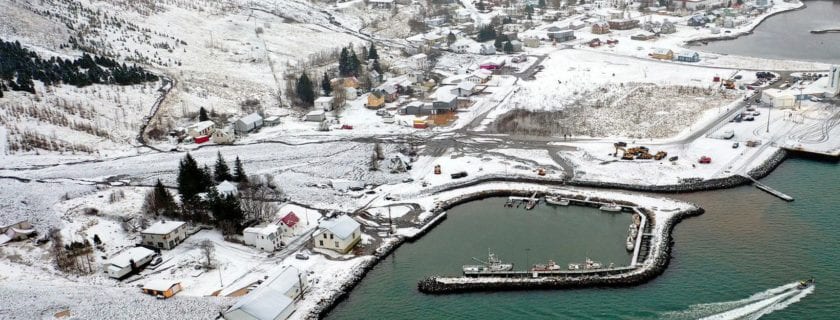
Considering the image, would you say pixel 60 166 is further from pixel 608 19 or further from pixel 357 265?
pixel 608 19

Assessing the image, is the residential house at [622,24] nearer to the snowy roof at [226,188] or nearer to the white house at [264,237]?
the snowy roof at [226,188]

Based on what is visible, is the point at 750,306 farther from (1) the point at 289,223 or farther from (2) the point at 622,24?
(2) the point at 622,24

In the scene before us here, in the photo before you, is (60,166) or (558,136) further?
(558,136)

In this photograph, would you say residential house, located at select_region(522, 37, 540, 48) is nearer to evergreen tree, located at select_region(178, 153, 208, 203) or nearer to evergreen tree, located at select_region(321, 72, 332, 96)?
evergreen tree, located at select_region(321, 72, 332, 96)

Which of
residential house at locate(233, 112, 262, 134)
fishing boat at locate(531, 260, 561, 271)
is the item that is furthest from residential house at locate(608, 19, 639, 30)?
fishing boat at locate(531, 260, 561, 271)

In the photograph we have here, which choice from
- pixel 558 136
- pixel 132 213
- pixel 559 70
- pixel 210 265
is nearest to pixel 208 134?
pixel 132 213
